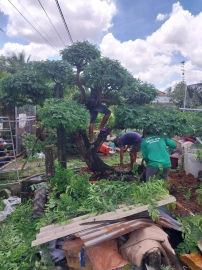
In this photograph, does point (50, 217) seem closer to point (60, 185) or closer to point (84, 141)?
point (60, 185)

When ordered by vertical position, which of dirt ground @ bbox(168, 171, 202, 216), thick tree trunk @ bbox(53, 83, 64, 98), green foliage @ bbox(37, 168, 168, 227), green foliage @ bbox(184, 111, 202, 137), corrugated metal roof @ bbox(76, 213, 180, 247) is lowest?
dirt ground @ bbox(168, 171, 202, 216)

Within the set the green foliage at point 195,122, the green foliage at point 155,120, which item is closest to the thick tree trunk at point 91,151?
the green foliage at point 155,120

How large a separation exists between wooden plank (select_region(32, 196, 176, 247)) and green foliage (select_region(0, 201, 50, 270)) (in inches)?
15.8

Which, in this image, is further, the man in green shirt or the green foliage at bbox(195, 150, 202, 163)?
the green foliage at bbox(195, 150, 202, 163)

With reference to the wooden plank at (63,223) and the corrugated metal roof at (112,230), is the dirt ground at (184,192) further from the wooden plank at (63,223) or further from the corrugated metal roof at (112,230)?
the wooden plank at (63,223)

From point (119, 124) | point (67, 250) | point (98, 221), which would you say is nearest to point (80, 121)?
point (119, 124)

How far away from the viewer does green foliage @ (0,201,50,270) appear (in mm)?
2982

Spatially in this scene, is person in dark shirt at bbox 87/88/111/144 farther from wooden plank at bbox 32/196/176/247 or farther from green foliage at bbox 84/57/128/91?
wooden plank at bbox 32/196/176/247

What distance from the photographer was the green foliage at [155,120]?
4.17 meters

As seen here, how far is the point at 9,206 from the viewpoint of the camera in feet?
15.4

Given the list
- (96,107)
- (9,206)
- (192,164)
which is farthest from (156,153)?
(9,206)

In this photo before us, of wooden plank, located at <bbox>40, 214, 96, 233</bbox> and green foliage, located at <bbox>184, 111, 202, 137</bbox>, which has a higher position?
green foliage, located at <bbox>184, 111, 202, 137</bbox>

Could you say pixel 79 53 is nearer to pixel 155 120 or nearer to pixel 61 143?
pixel 61 143

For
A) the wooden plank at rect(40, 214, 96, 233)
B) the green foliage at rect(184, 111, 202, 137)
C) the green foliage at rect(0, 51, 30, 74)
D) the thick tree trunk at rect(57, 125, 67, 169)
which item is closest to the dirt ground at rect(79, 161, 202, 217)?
the thick tree trunk at rect(57, 125, 67, 169)
